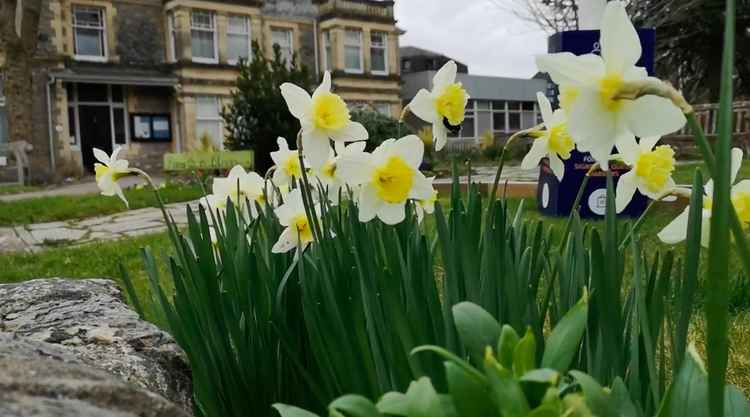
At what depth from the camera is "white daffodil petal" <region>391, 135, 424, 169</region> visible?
3.22 feet

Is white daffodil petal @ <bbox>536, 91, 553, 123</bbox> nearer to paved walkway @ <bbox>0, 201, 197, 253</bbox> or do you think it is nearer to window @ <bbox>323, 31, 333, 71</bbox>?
paved walkway @ <bbox>0, 201, 197, 253</bbox>

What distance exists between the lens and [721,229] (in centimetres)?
53

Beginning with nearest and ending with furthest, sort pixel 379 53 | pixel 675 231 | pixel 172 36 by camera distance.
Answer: pixel 675 231, pixel 172 36, pixel 379 53

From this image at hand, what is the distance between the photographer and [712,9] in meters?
14.8

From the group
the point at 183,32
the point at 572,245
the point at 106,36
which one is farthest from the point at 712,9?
the point at 572,245

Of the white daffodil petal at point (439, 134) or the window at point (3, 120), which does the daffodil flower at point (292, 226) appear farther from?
the window at point (3, 120)

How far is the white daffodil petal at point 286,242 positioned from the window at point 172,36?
17704mm

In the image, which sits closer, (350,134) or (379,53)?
(350,134)

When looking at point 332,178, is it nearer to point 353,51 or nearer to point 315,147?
point 315,147

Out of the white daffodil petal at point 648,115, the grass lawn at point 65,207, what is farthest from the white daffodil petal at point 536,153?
the grass lawn at point 65,207

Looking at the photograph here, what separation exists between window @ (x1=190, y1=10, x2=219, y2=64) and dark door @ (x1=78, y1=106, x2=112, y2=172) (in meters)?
2.83

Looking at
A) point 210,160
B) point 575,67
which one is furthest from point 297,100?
point 210,160

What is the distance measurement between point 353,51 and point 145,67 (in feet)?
20.8

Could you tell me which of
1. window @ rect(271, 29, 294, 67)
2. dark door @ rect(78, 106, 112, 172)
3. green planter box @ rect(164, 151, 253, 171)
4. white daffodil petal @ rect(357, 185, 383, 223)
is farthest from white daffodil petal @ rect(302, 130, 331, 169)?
window @ rect(271, 29, 294, 67)
